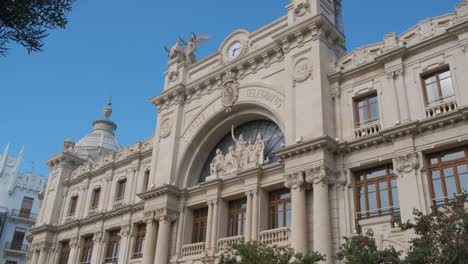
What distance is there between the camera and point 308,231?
18.6 m

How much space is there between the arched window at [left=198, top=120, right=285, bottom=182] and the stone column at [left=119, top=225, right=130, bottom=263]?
5698 mm

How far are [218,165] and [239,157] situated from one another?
4.56 feet

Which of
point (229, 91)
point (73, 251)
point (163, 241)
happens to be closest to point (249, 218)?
point (163, 241)

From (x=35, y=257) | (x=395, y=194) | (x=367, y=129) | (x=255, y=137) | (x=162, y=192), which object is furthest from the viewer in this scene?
(x=35, y=257)

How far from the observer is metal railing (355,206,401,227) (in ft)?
55.5

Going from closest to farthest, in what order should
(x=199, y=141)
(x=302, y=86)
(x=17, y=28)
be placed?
(x=17, y=28) → (x=302, y=86) → (x=199, y=141)

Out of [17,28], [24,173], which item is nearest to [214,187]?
[17,28]

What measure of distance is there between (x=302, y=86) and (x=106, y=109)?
27299 mm

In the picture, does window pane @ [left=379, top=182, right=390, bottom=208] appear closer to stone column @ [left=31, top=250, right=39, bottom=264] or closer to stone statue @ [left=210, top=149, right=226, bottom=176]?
stone statue @ [left=210, top=149, right=226, bottom=176]

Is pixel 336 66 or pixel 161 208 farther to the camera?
pixel 161 208

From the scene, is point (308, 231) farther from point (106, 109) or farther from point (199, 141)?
point (106, 109)

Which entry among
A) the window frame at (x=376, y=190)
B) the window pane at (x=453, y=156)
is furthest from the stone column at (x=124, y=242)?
the window pane at (x=453, y=156)

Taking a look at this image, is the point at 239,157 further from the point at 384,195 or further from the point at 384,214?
the point at 384,214

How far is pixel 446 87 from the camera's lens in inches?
707
